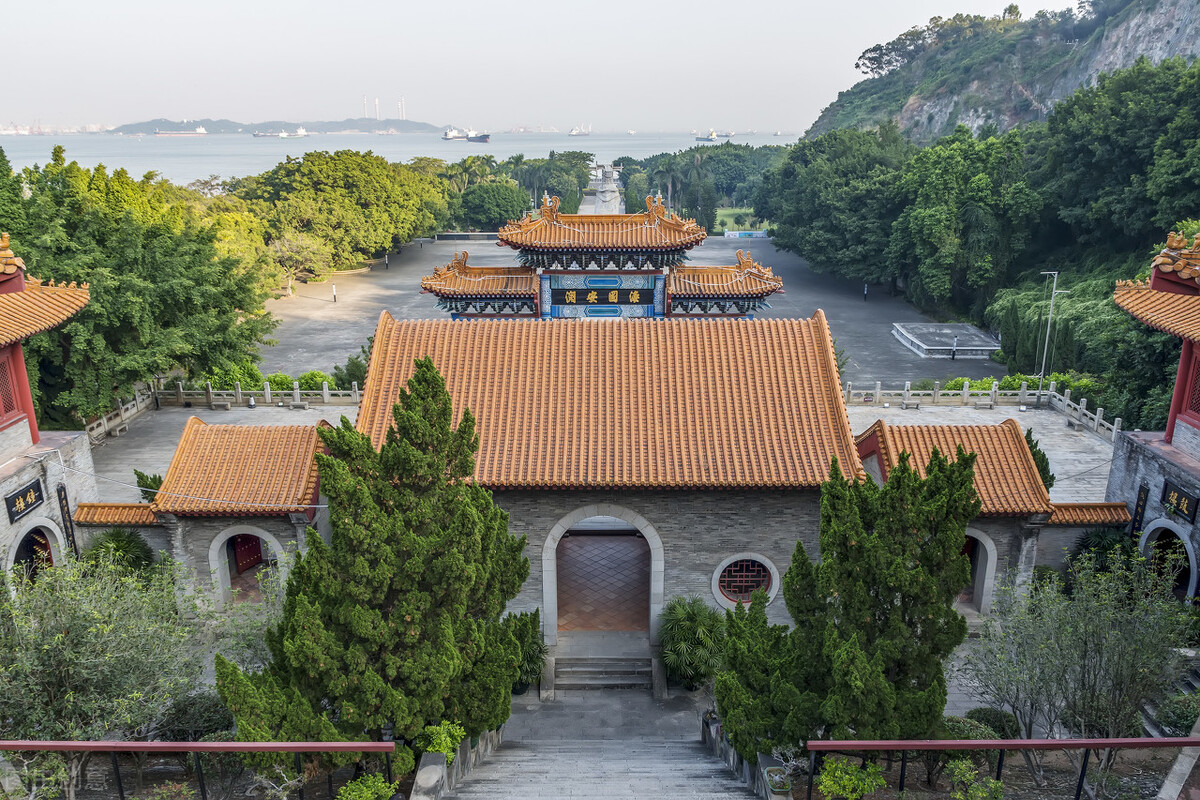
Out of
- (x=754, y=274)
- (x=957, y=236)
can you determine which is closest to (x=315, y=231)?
(x=754, y=274)

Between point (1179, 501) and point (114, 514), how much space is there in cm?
1884

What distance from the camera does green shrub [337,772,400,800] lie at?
835 centimetres

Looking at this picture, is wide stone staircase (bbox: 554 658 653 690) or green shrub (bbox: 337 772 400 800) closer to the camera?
green shrub (bbox: 337 772 400 800)

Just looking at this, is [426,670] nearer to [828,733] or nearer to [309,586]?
[309,586]

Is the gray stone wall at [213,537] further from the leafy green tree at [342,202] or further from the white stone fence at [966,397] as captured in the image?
the leafy green tree at [342,202]

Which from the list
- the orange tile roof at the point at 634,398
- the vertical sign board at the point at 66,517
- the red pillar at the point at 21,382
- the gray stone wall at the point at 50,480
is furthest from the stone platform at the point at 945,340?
the red pillar at the point at 21,382

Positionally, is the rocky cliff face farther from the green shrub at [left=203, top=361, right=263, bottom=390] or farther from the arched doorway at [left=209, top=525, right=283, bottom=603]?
the arched doorway at [left=209, top=525, right=283, bottom=603]

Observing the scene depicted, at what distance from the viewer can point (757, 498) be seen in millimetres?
14320

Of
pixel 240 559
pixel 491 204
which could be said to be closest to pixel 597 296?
pixel 240 559

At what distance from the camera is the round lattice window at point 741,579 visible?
48.5ft

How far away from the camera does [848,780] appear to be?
843cm

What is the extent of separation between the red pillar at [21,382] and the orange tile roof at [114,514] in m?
1.52

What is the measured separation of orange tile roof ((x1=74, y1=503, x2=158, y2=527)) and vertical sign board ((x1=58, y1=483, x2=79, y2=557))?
5.6 inches

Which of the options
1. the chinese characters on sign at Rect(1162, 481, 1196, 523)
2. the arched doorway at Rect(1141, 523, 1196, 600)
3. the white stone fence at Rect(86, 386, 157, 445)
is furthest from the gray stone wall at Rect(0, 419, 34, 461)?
the chinese characters on sign at Rect(1162, 481, 1196, 523)
